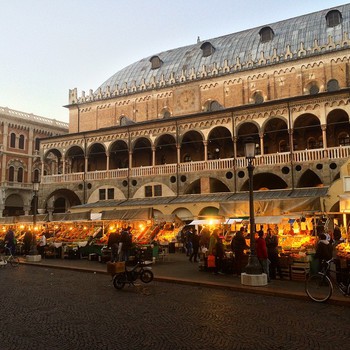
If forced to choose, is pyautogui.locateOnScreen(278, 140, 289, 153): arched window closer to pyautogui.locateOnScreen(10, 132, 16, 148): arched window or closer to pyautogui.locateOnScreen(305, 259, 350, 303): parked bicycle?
pyautogui.locateOnScreen(305, 259, 350, 303): parked bicycle

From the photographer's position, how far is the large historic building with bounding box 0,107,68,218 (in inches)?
2213

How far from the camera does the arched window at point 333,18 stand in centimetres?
3662

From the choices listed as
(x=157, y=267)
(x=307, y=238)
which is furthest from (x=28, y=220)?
(x=307, y=238)

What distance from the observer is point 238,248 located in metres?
15.9

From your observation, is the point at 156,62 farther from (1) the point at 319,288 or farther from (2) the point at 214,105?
(1) the point at 319,288

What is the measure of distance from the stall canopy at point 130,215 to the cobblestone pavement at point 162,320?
30.8ft

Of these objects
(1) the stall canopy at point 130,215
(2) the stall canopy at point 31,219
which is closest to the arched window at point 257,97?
(1) the stall canopy at point 130,215

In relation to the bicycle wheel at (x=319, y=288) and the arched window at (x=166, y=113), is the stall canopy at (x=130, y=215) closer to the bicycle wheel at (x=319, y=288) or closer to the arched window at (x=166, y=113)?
the bicycle wheel at (x=319, y=288)

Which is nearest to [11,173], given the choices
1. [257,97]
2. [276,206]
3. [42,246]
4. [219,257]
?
[42,246]

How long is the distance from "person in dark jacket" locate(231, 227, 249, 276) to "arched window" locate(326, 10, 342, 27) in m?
28.3

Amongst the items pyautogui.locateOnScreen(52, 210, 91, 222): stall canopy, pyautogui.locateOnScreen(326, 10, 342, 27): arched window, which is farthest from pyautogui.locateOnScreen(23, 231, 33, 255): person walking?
pyautogui.locateOnScreen(326, 10, 342, 27): arched window

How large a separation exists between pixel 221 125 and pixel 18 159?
117 feet

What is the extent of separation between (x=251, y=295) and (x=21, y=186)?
50.8 m

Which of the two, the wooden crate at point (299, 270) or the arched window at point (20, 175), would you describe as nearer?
the wooden crate at point (299, 270)
